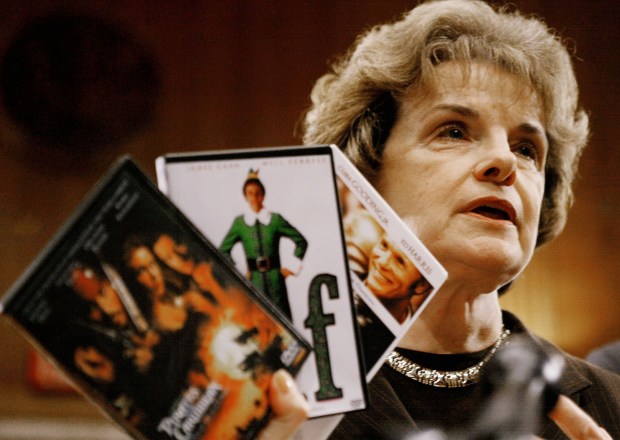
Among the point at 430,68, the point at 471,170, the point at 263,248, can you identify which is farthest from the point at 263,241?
the point at 430,68

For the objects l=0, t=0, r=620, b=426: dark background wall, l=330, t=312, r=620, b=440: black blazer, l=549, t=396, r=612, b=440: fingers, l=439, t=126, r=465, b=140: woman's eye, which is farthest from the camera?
l=0, t=0, r=620, b=426: dark background wall

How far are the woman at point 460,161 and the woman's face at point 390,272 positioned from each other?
0.22 metres

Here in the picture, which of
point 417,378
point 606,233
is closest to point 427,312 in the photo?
point 417,378

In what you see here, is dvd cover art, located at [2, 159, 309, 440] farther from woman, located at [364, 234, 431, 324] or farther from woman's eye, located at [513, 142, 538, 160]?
woman's eye, located at [513, 142, 538, 160]

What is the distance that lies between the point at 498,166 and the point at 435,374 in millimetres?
332

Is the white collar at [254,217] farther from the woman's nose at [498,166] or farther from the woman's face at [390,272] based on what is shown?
the woman's nose at [498,166]

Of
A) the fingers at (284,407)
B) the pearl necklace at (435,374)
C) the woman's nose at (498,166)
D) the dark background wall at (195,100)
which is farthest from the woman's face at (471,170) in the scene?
the dark background wall at (195,100)

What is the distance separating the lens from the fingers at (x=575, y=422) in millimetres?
815

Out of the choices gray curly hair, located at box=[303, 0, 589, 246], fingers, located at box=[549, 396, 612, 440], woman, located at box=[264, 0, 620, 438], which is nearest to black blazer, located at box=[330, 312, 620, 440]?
woman, located at box=[264, 0, 620, 438]

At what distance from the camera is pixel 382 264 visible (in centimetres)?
77

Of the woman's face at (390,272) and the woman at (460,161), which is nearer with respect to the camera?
the woman's face at (390,272)

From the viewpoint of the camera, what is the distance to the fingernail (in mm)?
631

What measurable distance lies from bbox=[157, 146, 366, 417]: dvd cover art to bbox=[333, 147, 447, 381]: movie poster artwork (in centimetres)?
5

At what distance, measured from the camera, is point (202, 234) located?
0.64 meters
